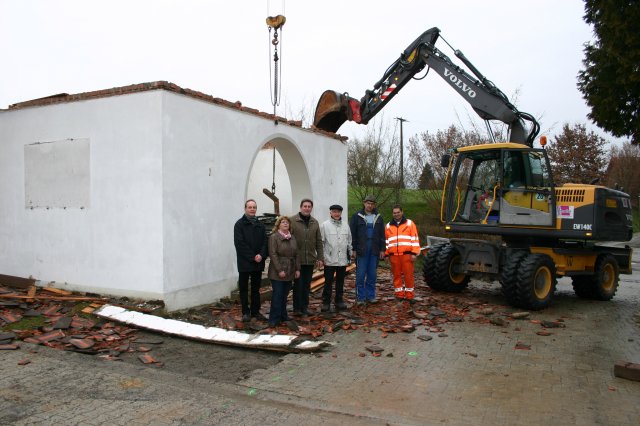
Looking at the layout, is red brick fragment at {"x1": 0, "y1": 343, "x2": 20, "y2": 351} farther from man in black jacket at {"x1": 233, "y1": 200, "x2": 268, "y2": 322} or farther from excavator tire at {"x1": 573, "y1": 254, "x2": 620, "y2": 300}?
excavator tire at {"x1": 573, "y1": 254, "x2": 620, "y2": 300}

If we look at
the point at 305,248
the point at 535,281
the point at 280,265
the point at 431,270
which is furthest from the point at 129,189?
the point at 535,281

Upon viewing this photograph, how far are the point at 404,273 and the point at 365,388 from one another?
4314 millimetres

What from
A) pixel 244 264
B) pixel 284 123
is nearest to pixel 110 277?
pixel 244 264

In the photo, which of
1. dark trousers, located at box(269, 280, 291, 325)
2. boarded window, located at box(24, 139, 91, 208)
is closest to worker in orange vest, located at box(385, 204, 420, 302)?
dark trousers, located at box(269, 280, 291, 325)

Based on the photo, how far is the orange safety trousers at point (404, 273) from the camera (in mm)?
9219

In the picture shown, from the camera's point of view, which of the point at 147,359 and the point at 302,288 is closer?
the point at 147,359

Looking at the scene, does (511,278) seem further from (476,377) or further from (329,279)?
(476,377)

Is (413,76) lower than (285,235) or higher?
higher

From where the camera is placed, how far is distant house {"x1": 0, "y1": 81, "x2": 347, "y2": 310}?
796 centimetres

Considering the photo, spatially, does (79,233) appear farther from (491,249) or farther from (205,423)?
(491,249)

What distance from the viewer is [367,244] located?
Answer: 8898 mm

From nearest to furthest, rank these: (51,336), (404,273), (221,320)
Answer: (51,336), (221,320), (404,273)

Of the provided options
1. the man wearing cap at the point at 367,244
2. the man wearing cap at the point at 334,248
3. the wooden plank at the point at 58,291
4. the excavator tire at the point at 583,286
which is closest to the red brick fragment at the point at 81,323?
the wooden plank at the point at 58,291

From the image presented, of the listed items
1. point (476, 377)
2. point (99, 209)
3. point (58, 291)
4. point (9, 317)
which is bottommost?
point (476, 377)
